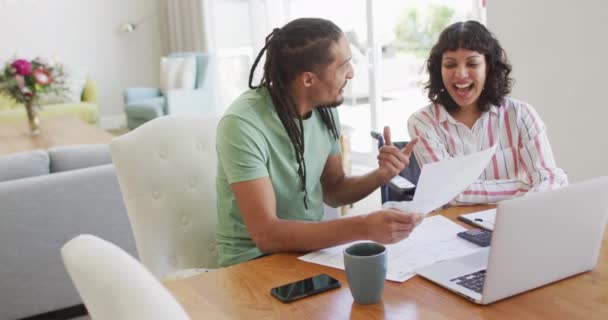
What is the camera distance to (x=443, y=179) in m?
1.12

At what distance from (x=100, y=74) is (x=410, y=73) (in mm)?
4279

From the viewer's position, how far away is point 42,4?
7.04 meters

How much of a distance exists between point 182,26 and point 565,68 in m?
5.07

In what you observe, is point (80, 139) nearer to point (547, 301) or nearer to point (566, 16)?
point (566, 16)

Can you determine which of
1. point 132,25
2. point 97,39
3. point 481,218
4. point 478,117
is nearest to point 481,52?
point 478,117

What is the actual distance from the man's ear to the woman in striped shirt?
1.72 feet

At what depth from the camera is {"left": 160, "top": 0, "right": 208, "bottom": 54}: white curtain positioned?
6.67m

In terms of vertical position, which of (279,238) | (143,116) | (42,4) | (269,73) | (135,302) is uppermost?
(42,4)

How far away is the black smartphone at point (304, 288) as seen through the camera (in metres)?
1.04

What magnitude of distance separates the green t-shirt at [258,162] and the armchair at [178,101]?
468 centimetres

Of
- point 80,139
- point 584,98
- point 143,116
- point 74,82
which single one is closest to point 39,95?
point 80,139

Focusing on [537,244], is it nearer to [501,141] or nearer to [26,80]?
[501,141]

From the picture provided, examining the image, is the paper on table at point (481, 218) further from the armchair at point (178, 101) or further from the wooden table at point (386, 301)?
the armchair at point (178, 101)

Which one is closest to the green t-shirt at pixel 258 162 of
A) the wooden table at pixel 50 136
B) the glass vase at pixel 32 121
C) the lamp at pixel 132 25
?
the wooden table at pixel 50 136
